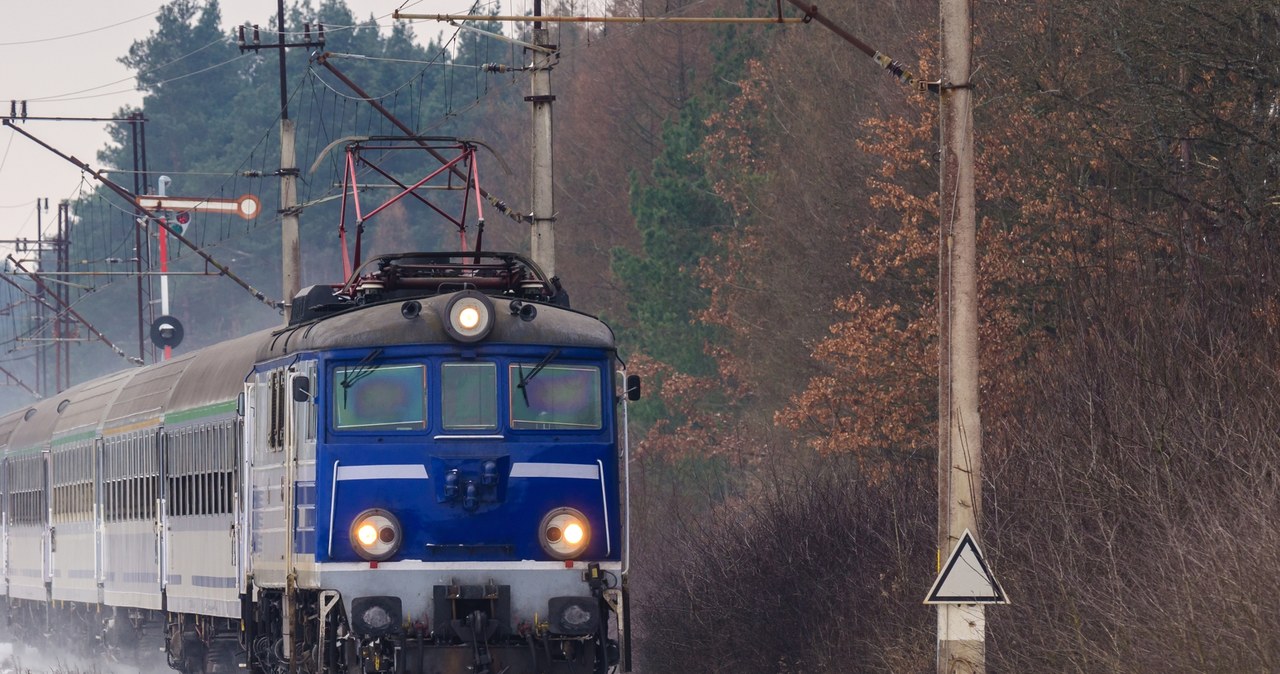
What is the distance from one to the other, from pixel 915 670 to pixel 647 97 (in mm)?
41172

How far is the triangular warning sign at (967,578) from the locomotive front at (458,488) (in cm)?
254

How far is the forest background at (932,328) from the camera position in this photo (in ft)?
41.4

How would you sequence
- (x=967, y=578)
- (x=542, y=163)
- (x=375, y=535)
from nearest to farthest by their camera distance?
(x=967, y=578) < (x=375, y=535) < (x=542, y=163)

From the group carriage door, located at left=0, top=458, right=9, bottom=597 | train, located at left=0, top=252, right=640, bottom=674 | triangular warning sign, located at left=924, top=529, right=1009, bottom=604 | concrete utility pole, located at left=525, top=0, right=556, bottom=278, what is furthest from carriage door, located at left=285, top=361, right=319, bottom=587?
carriage door, located at left=0, top=458, right=9, bottom=597

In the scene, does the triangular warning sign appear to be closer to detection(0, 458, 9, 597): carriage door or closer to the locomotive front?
the locomotive front

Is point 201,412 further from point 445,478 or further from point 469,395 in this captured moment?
point 445,478

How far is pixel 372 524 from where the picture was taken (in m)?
12.9

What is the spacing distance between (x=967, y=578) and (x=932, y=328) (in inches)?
552

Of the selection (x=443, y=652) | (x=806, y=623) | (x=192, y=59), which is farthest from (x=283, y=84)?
(x=192, y=59)

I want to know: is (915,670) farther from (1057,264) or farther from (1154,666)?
(1057,264)

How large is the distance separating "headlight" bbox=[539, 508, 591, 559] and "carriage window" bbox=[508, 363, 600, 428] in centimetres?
65

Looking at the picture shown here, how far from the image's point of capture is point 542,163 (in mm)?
21609

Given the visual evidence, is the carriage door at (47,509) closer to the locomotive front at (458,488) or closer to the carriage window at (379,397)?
the locomotive front at (458,488)

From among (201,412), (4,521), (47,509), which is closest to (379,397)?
(201,412)
